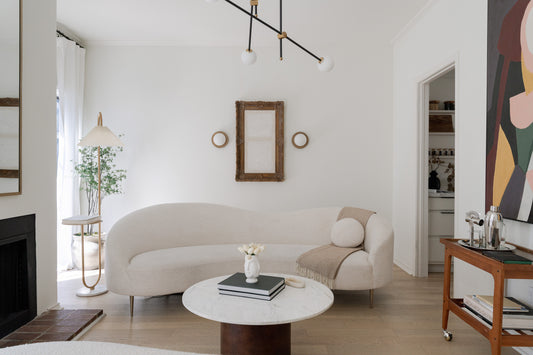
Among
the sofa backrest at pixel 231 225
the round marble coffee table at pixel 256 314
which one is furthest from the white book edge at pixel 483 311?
the sofa backrest at pixel 231 225

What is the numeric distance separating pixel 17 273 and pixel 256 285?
6.17 ft

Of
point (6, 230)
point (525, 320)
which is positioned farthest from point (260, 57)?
point (525, 320)

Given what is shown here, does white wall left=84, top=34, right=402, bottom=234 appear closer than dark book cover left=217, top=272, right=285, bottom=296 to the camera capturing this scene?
No

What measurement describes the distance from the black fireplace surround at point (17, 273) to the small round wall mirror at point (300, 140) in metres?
3.01

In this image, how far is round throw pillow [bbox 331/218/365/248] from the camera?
3312 millimetres

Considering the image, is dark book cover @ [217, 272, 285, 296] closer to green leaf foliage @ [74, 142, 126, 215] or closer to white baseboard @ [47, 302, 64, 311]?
white baseboard @ [47, 302, 64, 311]

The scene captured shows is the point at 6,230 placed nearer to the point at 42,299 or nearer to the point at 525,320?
the point at 42,299

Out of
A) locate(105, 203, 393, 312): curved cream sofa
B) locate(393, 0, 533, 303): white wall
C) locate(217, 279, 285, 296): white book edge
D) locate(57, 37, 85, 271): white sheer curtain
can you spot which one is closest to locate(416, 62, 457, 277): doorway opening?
locate(393, 0, 533, 303): white wall

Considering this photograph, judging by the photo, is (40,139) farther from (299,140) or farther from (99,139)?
(299,140)

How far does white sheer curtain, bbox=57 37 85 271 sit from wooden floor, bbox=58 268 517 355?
925mm

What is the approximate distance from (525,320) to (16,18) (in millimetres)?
3835

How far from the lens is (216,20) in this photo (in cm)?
386

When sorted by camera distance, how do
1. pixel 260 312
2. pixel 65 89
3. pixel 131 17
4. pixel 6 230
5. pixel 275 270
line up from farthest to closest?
pixel 65 89
pixel 131 17
pixel 275 270
pixel 6 230
pixel 260 312

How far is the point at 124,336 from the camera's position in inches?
96.0
